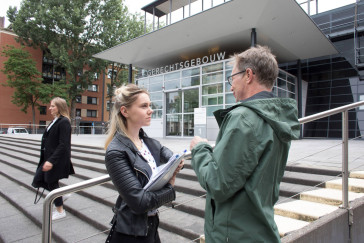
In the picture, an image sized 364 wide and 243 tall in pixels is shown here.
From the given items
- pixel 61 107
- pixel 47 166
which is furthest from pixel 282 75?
pixel 47 166

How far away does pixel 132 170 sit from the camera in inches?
56.2

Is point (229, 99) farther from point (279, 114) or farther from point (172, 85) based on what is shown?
point (279, 114)

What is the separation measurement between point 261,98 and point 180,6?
1613 cm

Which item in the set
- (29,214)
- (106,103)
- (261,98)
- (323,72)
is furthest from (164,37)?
(106,103)

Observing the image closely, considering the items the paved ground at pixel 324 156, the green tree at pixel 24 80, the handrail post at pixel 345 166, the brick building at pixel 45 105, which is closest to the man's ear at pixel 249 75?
the paved ground at pixel 324 156

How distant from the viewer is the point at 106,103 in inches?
1672

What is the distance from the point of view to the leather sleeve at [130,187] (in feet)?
4.37

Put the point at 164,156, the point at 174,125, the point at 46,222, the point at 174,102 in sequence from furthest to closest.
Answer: the point at 174,102 → the point at 174,125 → the point at 164,156 → the point at 46,222

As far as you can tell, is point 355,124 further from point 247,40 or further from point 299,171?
point 299,171

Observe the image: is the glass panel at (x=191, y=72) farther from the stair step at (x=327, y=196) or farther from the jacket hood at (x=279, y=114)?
the jacket hood at (x=279, y=114)

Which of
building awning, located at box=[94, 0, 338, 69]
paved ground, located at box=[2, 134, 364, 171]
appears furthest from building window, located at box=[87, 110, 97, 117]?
paved ground, located at box=[2, 134, 364, 171]

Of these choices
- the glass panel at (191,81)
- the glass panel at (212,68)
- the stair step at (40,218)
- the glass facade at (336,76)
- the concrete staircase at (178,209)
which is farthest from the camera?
the glass panel at (191,81)

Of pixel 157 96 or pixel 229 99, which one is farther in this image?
pixel 157 96

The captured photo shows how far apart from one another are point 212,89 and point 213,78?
60 centimetres
